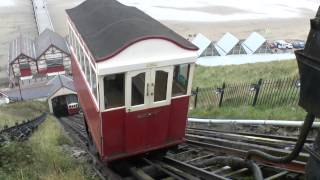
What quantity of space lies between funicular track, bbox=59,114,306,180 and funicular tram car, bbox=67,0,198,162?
45 cm

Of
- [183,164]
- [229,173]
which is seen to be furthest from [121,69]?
[229,173]

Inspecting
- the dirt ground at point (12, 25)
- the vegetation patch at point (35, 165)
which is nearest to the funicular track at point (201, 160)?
the vegetation patch at point (35, 165)

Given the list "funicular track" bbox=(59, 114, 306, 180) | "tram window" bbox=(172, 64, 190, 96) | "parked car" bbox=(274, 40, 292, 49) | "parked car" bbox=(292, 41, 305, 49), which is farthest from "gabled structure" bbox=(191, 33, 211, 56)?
"tram window" bbox=(172, 64, 190, 96)

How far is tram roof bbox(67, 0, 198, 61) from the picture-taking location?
648 cm

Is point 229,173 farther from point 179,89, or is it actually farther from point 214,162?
point 179,89

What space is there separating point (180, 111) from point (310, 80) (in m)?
4.82

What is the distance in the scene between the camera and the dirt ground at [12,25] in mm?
32641

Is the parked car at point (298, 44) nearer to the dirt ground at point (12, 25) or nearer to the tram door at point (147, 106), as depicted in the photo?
the dirt ground at point (12, 25)

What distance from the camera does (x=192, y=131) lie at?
9.69 meters

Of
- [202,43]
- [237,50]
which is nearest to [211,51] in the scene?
[202,43]

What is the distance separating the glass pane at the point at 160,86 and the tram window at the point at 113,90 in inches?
28.6

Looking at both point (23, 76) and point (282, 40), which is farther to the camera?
point (282, 40)

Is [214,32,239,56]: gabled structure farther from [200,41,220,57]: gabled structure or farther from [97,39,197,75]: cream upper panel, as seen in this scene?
[97,39,197,75]: cream upper panel

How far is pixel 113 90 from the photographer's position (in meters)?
6.43
